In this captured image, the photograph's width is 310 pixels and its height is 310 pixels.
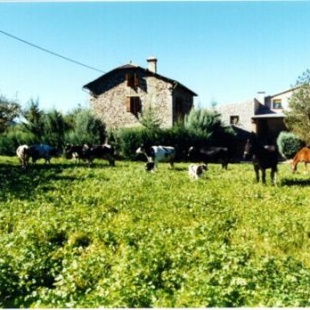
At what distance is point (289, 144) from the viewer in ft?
165

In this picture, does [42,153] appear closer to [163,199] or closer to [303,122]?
[163,199]

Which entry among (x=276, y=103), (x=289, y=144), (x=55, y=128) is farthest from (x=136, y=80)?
(x=276, y=103)

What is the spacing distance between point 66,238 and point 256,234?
4.43 m

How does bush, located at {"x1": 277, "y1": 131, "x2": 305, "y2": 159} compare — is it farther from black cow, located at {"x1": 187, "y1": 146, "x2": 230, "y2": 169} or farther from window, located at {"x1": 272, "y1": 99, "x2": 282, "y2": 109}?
black cow, located at {"x1": 187, "y1": 146, "x2": 230, "y2": 169}

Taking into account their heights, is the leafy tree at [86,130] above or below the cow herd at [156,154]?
above

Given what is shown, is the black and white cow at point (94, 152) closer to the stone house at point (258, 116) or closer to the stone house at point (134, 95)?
the stone house at point (134, 95)

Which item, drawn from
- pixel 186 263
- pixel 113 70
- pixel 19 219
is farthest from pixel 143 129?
pixel 186 263

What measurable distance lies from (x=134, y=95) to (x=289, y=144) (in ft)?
60.0

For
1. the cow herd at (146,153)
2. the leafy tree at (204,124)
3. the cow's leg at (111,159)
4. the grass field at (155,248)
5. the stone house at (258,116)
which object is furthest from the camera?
the stone house at (258,116)

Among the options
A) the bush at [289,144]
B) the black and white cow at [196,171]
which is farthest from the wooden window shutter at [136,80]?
the black and white cow at [196,171]

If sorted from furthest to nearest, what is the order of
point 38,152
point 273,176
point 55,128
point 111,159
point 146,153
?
point 55,128, point 38,152, point 111,159, point 146,153, point 273,176

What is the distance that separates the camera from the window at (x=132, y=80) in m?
48.7

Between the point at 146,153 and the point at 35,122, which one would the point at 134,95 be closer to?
the point at 35,122

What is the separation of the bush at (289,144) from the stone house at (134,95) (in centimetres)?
1185
